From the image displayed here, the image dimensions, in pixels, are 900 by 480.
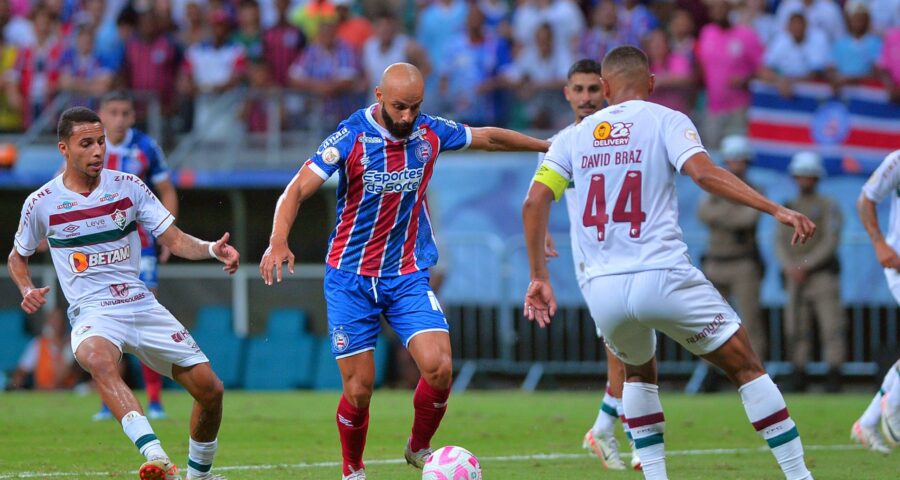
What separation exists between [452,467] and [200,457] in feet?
5.87

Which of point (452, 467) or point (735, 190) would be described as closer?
point (735, 190)

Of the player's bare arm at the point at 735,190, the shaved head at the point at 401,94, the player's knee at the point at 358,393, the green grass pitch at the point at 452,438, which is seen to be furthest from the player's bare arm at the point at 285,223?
the player's bare arm at the point at 735,190

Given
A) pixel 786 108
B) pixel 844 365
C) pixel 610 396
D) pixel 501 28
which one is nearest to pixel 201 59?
pixel 501 28

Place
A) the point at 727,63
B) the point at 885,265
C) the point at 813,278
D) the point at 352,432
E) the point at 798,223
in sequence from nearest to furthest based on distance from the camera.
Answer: the point at 798,223 < the point at 352,432 < the point at 885,265 < the point at 813,278 < the point at 727,63

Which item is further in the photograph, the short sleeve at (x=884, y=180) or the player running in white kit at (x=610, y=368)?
the short sleeve at (x=884, y=180)

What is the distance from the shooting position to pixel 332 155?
29.8 ft

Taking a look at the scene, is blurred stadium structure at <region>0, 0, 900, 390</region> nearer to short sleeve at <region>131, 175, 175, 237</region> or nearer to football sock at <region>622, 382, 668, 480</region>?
football sock at <region>622, 382, 668, 480</region>

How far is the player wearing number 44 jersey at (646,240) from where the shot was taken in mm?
7980

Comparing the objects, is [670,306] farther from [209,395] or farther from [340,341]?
[209,395]

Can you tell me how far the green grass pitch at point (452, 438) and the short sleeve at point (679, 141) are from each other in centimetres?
279

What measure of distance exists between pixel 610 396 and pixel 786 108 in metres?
8.69

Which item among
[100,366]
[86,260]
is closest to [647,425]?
[100,366]

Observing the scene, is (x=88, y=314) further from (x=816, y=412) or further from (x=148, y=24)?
(x=148, y=24)

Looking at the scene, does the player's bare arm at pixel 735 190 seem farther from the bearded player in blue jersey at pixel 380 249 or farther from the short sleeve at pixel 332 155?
the short sleeve at pixel 332 155
